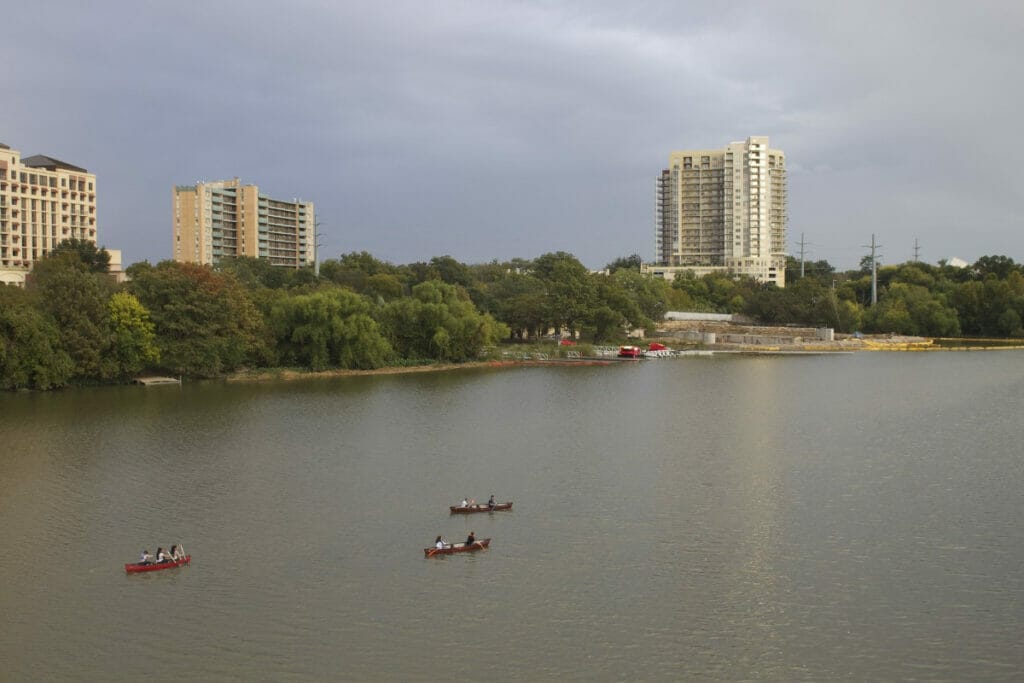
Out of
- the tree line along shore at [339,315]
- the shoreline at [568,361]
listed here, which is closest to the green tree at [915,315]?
the tree line along shore at [339,315]

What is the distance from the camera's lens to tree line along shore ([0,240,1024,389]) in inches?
1732

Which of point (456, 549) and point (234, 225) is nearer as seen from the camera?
point (456, 549)

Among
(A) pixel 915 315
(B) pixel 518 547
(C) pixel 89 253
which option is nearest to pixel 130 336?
(C) pixel 89 253

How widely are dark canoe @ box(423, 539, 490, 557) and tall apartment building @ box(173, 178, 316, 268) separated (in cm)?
8515

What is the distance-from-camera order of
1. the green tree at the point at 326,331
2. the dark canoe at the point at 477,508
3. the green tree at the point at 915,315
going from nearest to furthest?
the dark canoe at the point at 477,508 < the green tree at the point at 326,331 < the green tree at the point at 915,315

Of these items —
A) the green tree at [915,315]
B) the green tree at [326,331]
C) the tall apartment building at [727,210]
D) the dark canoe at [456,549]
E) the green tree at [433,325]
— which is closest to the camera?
the dark canoe at [456,549]

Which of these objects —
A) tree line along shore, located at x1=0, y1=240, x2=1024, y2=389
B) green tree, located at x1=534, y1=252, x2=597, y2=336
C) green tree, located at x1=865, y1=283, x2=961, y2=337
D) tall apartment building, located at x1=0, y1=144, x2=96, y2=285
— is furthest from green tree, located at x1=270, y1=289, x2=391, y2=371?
green tree, located at x1=865, y1=283, x2=961, y2=337

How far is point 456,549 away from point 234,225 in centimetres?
9387

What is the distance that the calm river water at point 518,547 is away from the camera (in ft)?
44.9

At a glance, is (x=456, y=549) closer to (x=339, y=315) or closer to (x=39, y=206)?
(x=339, y=315)

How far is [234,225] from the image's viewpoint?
105 meters

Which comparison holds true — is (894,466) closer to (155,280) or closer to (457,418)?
(457,418)

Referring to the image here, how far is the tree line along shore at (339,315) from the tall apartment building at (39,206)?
9.08m

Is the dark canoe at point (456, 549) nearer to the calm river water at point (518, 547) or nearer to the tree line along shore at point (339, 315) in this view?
the calm river water at point (518, 547)
